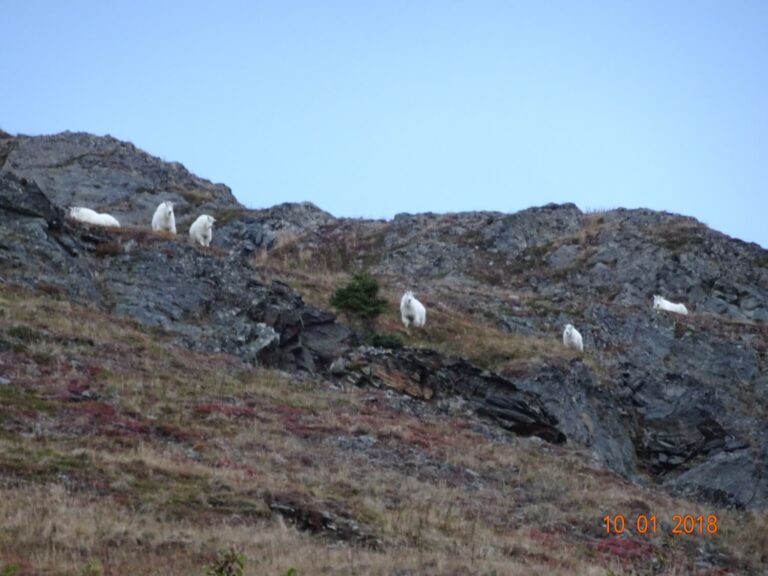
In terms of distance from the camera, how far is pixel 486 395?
98.2 feet

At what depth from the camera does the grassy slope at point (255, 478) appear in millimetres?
12844

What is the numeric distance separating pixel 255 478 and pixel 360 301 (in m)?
17.0

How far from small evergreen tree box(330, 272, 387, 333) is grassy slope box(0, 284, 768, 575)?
6249mm

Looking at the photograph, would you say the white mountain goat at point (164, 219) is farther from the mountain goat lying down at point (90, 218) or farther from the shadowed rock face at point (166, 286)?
the shadowed rock face at point (166, 286)

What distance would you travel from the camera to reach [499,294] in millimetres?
48594

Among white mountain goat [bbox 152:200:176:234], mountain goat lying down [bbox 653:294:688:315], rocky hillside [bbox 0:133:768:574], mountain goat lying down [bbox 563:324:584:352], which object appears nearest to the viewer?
rocky hillside [bbox 0:133:768:574]

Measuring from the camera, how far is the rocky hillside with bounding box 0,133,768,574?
1566 cm

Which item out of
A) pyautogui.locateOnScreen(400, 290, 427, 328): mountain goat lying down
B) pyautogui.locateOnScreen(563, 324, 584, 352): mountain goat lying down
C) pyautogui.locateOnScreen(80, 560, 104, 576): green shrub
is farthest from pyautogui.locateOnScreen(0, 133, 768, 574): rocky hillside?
pyautogui.locateOnScreen(563, 324, 584, 352): mountain goat lying down

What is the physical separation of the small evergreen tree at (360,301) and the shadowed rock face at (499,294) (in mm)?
1301

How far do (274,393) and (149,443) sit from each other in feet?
21.8

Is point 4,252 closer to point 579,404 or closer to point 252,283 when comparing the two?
point 252,283

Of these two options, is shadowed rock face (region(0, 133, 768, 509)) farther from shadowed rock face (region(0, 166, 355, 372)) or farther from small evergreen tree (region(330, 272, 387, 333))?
small evergreen tree (region(330, 272, 387, 333))

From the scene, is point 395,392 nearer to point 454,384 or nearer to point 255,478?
point 454,384

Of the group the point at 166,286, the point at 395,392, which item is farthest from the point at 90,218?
the point at 395,392
